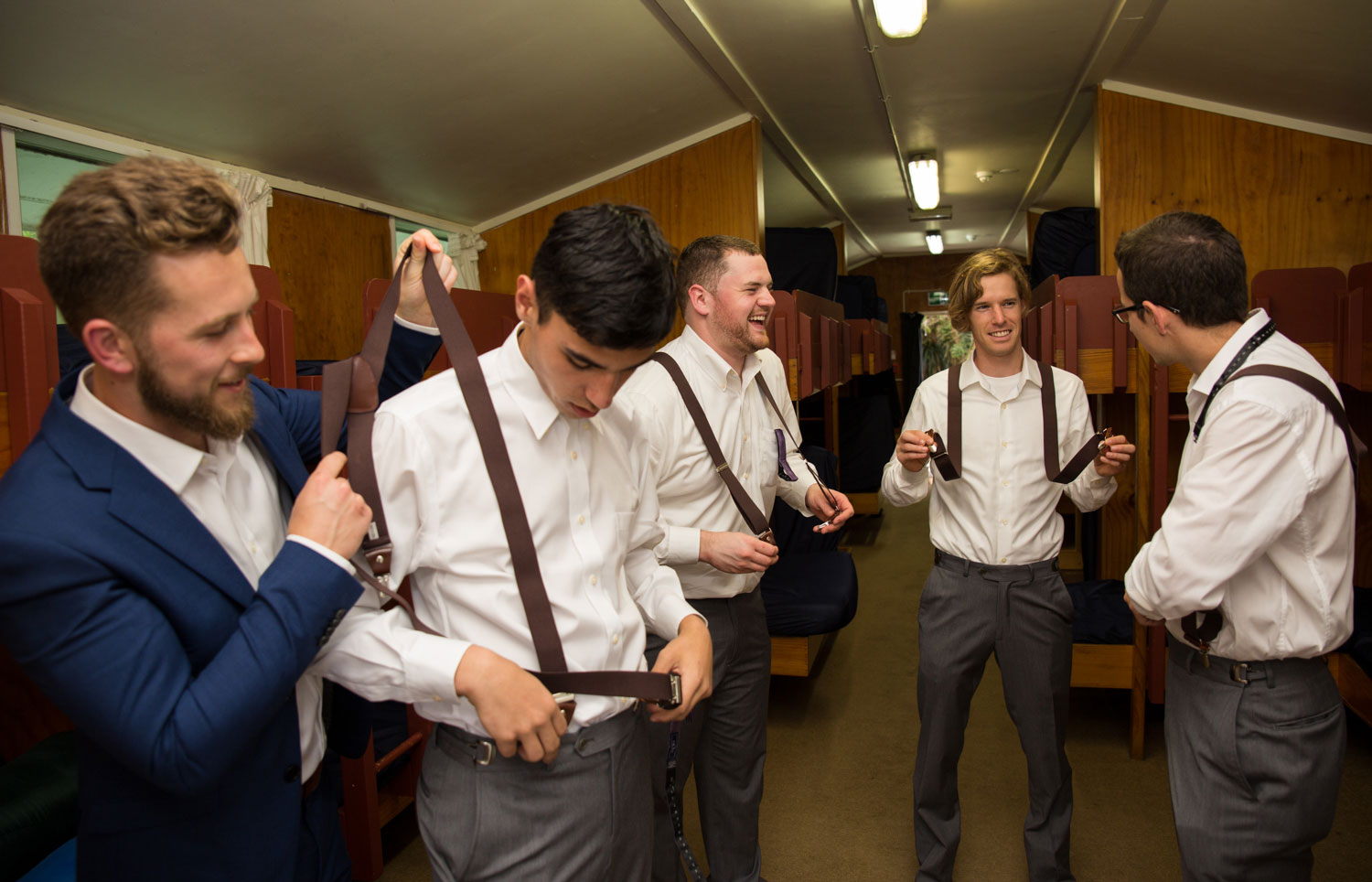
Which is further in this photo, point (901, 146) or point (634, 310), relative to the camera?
point (901, 146)

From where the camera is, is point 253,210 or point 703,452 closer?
point 703,452

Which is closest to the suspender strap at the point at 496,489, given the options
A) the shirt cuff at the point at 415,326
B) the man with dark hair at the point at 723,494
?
the shirt cuff at the point at 415,326

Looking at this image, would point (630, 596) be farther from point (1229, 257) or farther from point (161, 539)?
point (1229, 257)

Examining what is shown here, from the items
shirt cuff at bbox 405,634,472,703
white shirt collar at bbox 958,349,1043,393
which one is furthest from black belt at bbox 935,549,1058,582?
shirt cuff at bbox 405,634,472,703

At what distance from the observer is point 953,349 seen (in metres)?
18.5

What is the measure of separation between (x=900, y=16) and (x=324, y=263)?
3.54 metres

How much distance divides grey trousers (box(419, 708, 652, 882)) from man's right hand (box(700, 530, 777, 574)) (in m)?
0.80

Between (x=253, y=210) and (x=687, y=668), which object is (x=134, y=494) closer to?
(x=687, y=668)

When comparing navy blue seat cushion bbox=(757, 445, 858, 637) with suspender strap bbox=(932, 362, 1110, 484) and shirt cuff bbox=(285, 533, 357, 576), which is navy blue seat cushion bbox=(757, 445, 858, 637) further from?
shirt cuff bbox=(285, 533, 357, 576)

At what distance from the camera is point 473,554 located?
1.27 m

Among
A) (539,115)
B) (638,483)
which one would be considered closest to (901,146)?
(539,115)

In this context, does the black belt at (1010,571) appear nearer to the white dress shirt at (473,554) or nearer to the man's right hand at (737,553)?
the man's right hand at (737,553)

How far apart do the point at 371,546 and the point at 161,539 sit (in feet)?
0.84

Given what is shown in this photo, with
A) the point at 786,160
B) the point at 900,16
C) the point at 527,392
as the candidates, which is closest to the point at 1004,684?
the point at 527,392
